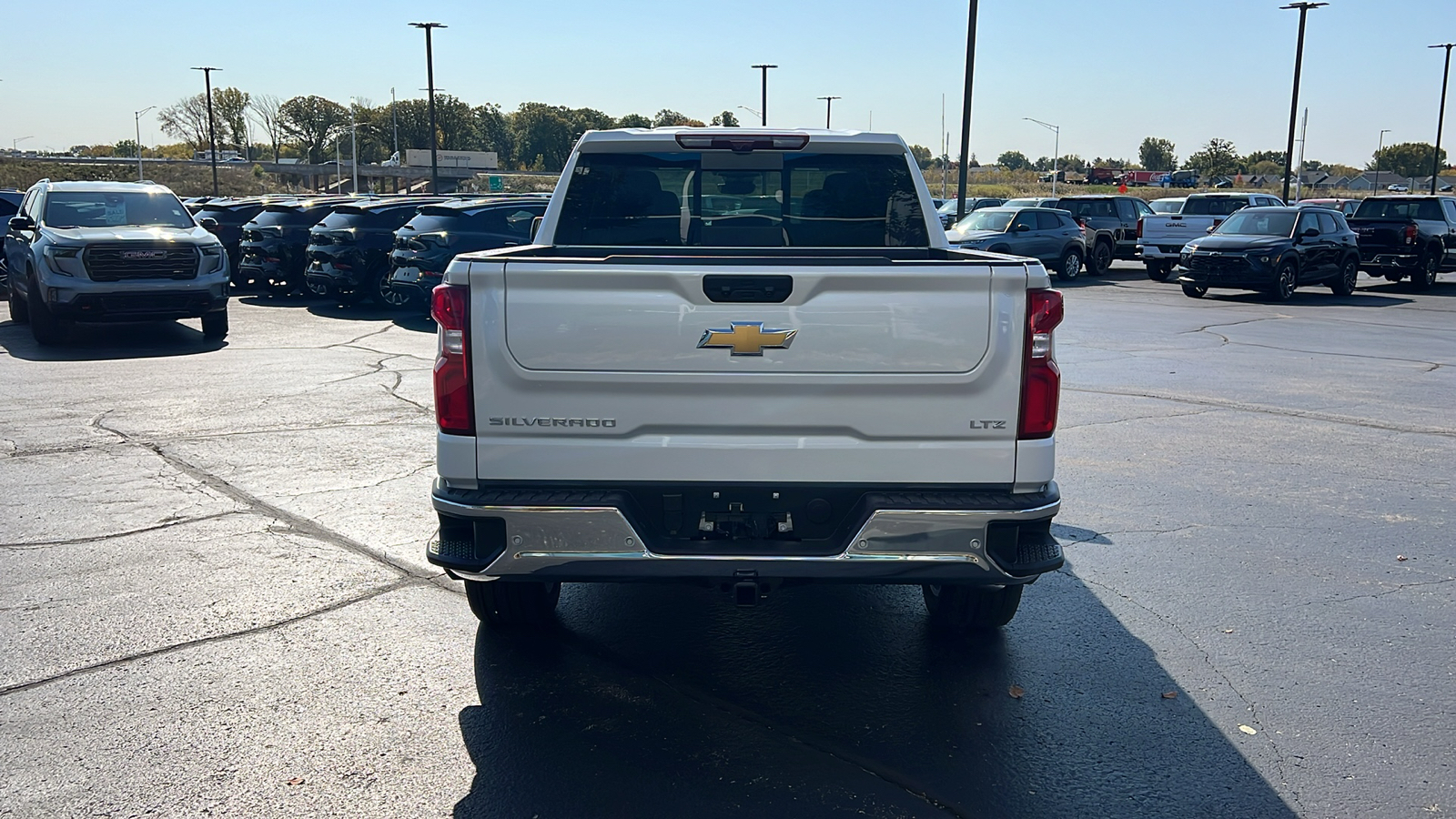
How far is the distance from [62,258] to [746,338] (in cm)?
1285

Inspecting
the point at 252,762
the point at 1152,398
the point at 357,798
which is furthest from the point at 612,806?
the point at 1152,398

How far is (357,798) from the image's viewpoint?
3.45 meters

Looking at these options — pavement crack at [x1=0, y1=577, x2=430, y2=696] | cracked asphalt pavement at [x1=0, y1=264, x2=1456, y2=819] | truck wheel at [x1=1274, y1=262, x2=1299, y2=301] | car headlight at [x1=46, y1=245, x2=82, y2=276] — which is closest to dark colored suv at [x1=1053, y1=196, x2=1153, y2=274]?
truck wheel at [x1=1274, y1=262, x2=1299, y2=301]

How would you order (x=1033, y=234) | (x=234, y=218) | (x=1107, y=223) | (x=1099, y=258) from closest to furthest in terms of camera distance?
(x=234, y=218)
(x=1033, y=234)
(x=1099, y=258)
(x=1107, y=223)

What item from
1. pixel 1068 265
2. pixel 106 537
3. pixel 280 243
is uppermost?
pixel 280 243

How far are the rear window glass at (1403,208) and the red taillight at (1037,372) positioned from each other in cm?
2480

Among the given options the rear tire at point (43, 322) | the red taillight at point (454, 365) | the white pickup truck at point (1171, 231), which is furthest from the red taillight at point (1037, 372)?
the white pickup truck at point (1171, 231)

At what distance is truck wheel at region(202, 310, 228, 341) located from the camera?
1458cm

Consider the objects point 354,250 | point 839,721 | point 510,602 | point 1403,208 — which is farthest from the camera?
point 1403,208

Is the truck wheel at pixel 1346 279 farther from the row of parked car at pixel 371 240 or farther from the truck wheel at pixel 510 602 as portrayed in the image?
the truck wheel at pixel 510 602

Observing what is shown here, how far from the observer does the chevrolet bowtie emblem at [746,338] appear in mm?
3688

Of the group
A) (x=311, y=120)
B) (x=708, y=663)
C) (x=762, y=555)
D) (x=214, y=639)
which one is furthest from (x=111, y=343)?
(x=311, y=120)

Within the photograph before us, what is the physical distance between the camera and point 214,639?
4.76 m

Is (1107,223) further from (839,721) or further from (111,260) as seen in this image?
(839,721)
